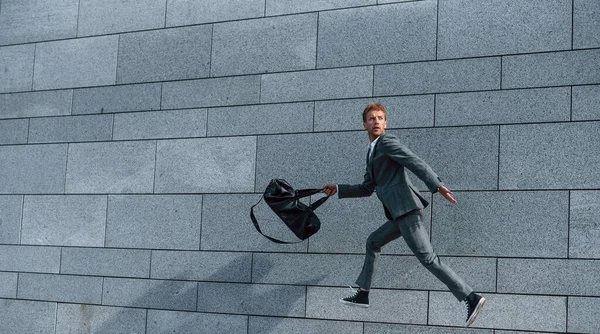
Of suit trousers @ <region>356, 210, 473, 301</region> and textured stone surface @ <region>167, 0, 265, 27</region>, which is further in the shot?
textured stone surface @ <region>167, 0, 265, 27</region>

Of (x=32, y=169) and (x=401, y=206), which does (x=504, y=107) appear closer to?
(x=401, y=206)

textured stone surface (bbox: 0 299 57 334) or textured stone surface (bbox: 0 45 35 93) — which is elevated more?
textured stone surface (bbox: 0 45 35 93)

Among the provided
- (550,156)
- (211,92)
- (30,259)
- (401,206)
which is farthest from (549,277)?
(30,259)

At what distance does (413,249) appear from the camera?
8492mm

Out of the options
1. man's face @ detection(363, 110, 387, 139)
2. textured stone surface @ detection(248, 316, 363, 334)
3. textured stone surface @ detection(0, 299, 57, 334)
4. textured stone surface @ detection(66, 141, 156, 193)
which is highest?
man's face @ detection(363, 110, 387, 139)

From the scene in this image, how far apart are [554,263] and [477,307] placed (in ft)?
3.42

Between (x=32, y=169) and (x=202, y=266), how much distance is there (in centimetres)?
298

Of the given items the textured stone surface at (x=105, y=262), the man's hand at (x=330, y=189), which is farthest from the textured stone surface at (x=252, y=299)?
the man's hand at (x=330, y=189)

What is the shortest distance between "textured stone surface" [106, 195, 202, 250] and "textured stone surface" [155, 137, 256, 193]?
17 cm

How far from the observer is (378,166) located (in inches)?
343

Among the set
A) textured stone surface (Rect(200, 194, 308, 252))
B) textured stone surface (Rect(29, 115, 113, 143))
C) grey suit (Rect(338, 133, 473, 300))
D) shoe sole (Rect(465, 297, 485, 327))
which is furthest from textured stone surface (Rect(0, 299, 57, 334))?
shoe sole (Rect(465, 297, 485, 327))

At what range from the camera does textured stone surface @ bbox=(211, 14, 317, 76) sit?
33.7 feet

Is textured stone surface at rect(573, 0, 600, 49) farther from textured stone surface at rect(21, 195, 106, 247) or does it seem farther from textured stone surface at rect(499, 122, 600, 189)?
textured stone surface at rect(21, 195, 106, 247)

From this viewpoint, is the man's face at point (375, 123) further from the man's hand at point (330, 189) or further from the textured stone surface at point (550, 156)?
the textured stone surface at point (550, 156)
